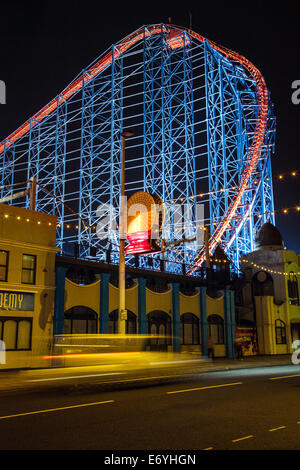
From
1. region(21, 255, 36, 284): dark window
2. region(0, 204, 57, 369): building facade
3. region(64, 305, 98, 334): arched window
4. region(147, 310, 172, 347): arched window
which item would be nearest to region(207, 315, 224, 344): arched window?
region(147, 310, 172, 347): arched window

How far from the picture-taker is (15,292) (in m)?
19.5

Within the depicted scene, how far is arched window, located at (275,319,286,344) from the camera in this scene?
108 ft

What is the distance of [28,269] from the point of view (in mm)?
20281

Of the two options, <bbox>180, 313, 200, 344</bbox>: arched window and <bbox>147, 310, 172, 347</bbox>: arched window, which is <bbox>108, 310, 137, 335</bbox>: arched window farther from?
<bbox>180, 313, 200, 344</bbox>: arched window

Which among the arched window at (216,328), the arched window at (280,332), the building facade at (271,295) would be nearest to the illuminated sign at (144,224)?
the arched window at (216,328)

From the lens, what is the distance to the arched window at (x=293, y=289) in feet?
114

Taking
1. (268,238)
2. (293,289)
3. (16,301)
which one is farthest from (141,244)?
(293,289)

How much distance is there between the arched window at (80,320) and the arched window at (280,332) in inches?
622

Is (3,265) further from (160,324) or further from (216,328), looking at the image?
(216,328)

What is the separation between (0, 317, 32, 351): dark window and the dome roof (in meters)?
21.8

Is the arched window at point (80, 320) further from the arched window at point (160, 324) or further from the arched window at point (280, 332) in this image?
the arched window at point (280, 332)

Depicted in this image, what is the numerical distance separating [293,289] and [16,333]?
2274 cm
